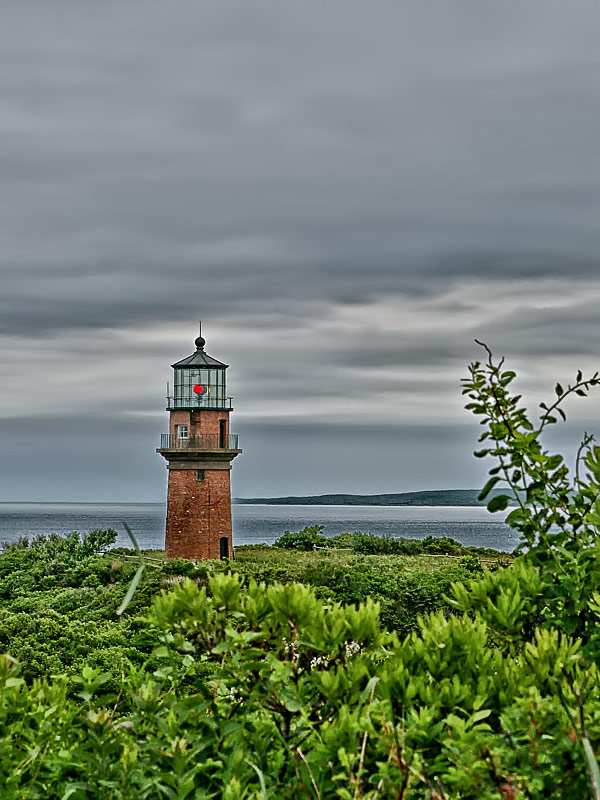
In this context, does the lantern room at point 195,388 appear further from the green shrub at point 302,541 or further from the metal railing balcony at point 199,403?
the green shrub at point 302,541

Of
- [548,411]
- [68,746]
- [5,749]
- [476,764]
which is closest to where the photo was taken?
[476,764]

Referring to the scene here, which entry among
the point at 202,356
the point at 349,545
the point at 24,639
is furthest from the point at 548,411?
the point at 349,545

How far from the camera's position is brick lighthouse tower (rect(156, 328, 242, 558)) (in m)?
36.8

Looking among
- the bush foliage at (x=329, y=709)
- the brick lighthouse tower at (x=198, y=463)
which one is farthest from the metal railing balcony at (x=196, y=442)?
the bush foliage at (x=329, y=709)

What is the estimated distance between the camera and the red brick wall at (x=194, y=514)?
36.8 meters

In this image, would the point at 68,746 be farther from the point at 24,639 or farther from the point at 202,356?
the point at 202,356

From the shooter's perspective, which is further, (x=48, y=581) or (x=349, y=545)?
(x=349, y=545)

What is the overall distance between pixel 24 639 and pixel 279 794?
13338 mm

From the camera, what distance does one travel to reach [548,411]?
11.2 feet

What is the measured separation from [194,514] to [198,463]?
2.06 meters

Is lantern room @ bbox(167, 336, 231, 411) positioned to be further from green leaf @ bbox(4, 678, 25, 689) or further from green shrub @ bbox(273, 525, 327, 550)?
green leaf @ bbox(4, 678, 25, 689)

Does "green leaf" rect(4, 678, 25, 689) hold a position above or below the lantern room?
below

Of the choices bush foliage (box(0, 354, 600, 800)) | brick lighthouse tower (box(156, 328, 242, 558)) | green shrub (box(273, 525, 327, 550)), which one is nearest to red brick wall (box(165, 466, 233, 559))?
brick lighthouse tower (box(156, 328, 242, 558))

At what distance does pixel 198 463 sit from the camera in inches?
1446
